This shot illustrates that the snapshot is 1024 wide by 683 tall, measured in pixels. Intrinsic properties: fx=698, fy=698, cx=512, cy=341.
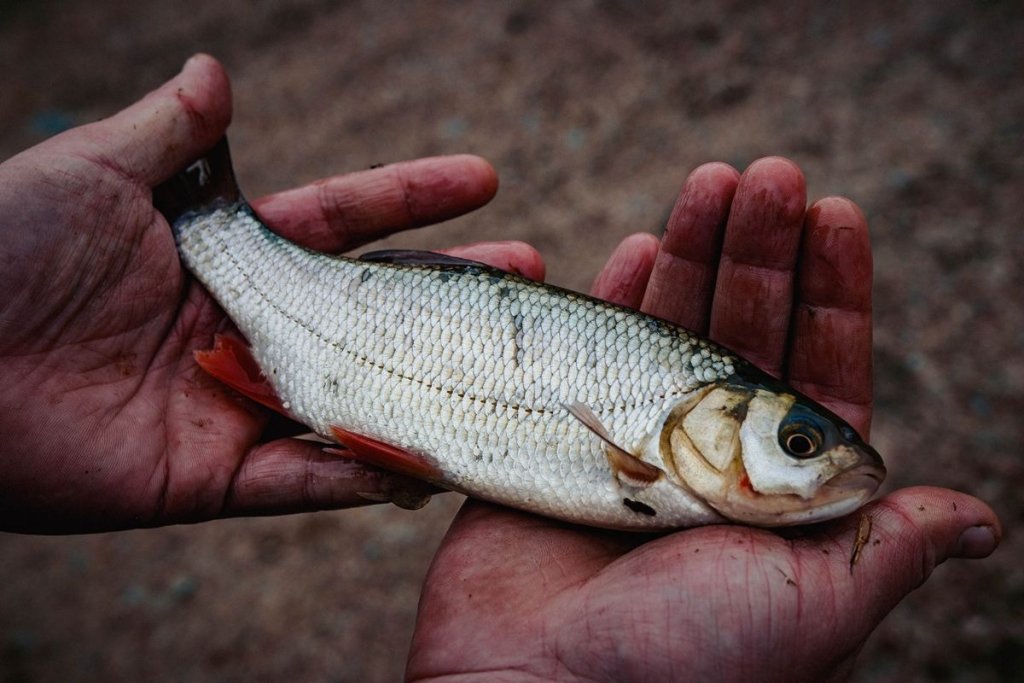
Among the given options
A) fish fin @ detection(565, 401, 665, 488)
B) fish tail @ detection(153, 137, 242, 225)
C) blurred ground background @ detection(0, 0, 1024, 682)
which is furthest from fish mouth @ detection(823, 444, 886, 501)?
fish tail @ detection(153, 137, 242, 225)

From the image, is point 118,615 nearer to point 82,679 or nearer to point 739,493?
point 82,679

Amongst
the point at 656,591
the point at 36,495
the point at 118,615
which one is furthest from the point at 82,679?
the point at 656,591

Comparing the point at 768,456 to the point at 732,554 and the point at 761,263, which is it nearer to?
the point at 732,554

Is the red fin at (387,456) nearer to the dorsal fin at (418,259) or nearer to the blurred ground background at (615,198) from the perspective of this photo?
the dorsal fin at (418,259)

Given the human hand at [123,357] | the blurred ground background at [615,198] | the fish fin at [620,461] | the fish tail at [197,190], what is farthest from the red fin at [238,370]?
the blurred ground background at [615,198]

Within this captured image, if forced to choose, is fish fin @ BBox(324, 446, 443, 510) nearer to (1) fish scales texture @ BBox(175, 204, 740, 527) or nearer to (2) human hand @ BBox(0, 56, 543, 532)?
(2) human hand @ BBox(0, 56, 543, 532)

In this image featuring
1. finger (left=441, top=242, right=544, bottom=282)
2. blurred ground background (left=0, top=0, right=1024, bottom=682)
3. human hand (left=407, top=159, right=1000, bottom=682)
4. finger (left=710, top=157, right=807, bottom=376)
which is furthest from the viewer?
blurred ground background (left=0, top=0, right=1024, bottom=682)

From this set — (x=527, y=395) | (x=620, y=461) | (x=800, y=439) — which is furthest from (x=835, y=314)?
(x=527, y=395)
